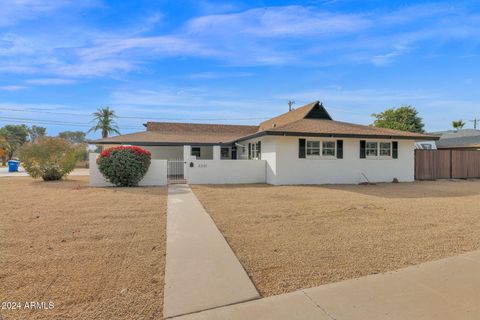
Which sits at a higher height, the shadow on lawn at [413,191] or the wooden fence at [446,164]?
the wooden fence at [446,164]

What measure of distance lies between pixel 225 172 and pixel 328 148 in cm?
582

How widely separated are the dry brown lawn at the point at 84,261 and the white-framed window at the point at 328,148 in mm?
10449

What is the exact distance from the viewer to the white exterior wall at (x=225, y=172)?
15.3 meters

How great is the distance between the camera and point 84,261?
4.13 meters

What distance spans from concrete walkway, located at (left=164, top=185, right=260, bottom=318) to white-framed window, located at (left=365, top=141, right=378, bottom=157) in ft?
41.0

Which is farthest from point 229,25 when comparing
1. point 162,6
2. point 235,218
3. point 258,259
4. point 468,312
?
point 468,312

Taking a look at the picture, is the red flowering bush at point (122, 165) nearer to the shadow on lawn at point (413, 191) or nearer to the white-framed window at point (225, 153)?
the shadow on lawn at point (413, 191)

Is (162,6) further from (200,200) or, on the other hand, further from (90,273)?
(90,273)

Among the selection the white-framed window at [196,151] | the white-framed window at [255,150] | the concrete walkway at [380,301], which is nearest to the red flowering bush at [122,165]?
the white-framed window at [255,150]

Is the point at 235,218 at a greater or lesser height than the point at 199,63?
lesser

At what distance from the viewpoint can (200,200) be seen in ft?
32.2

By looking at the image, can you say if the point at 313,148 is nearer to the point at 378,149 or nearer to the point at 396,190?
the point at 378,149

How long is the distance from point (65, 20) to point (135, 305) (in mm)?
9600

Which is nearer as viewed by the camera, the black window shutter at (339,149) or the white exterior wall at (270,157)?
the white exterior wall at (270,157)
